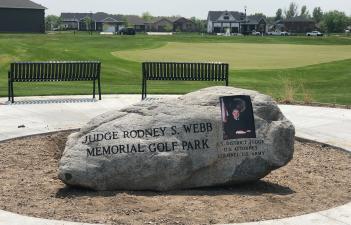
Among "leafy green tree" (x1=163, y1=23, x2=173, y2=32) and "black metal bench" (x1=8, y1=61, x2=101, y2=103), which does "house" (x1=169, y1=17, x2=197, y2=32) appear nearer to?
"leafy green tree" (x1=163, y1=23, x2=173, y2=32)

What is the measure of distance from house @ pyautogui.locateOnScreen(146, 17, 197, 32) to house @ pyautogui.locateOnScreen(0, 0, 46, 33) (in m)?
70.0

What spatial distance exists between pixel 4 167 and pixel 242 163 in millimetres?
3327

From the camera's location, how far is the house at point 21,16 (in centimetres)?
8481

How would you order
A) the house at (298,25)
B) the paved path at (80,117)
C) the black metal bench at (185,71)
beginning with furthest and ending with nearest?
1. the house at (298,25)
2. the black metal bench at (185,71)
3. the paved path at (80,117)

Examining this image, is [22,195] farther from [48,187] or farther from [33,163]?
[33,163]

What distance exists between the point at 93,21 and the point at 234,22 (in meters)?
33.9

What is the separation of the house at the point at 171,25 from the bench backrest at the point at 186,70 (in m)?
141

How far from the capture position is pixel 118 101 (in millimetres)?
15359

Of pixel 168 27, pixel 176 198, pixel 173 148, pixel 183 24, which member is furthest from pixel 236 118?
pixel 183 24

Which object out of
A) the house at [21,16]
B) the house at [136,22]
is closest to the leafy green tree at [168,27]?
the house at [136,22]

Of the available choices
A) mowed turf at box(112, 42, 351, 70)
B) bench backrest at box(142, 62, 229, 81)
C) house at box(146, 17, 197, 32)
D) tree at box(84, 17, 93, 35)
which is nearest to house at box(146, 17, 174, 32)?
house at box(146, 17, 197, 32)

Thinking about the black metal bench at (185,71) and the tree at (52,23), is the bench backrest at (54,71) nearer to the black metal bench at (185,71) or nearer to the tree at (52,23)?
Answer: the black metal bench at (185,71)

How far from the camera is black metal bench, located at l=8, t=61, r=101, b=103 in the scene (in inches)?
606

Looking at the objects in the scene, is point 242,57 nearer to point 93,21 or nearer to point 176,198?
point 176,198
